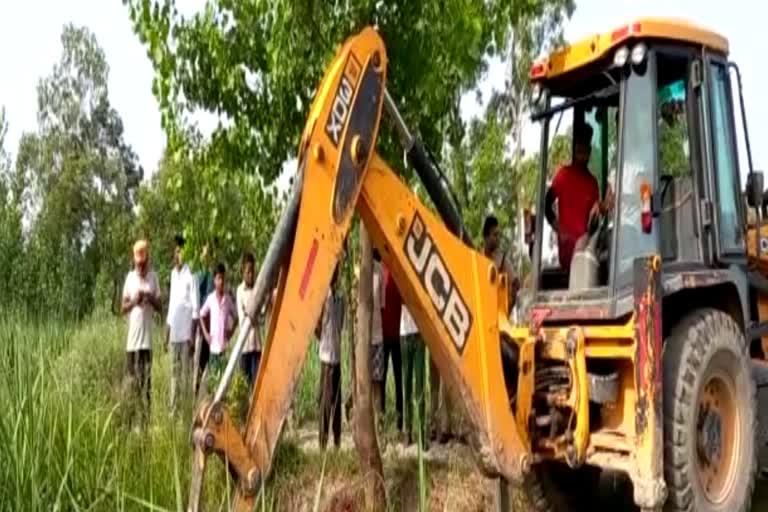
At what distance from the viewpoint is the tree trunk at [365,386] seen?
567 centimetres

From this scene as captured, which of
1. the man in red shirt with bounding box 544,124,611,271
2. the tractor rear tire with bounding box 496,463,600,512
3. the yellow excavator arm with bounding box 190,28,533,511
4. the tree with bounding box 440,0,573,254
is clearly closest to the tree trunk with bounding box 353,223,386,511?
the tractor rear tire with bounding box 496,463,600,512

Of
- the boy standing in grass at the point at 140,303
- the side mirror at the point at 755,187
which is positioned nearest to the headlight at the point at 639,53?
the side mirror at the point at 755,187

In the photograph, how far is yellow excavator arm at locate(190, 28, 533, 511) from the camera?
3.65 meters

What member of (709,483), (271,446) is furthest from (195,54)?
(709,483)

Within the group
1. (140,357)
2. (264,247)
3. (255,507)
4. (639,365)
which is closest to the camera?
(255,507)

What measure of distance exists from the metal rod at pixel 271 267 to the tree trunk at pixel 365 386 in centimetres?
162

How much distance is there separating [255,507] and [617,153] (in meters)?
2.83

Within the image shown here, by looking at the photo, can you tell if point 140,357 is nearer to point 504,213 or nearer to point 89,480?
point 89,480

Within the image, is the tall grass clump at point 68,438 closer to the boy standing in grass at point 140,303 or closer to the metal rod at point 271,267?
the metal rod at point 271,267

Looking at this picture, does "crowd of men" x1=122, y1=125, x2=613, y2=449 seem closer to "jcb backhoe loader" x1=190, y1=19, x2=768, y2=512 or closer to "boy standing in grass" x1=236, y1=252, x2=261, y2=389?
"boy standing in grass" x1=236, y1=252, x2=261, y2=389

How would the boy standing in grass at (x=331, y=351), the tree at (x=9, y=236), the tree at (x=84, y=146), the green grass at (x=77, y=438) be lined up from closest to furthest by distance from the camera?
the green grass at (x=77, y=438)
the tree at (x=9, y=236)
the boy standing in grass at (x=331, y=351)
the tree at (x=84, y=146)

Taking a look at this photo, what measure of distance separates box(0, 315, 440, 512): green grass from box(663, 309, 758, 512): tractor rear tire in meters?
2.08

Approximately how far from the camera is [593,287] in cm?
521

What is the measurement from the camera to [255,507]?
3596 mm
